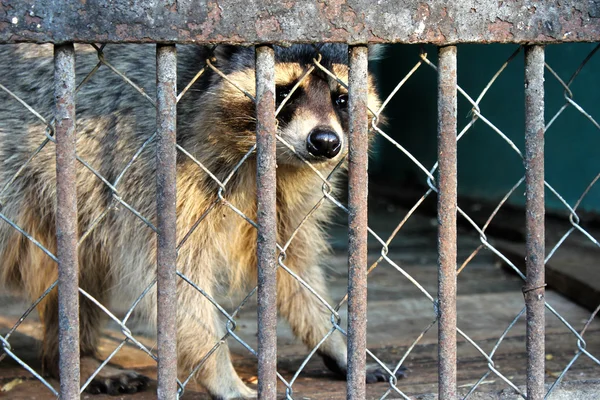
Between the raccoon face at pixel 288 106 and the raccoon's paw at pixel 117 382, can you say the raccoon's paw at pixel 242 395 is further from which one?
the raccoon face at pixel 288 106

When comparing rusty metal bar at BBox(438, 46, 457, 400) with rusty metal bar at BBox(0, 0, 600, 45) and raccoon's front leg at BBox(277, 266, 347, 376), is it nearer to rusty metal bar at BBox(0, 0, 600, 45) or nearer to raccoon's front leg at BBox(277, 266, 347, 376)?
rusty metal bar at BBox(0, 0, 600, 45)

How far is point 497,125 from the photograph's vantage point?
249 inches

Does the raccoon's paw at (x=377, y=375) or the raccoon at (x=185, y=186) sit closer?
the raccoon at (x=185, y=186)

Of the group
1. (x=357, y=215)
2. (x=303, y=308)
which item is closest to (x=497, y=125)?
(x=303, y=308)

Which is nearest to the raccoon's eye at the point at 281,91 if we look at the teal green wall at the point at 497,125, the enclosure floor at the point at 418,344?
the enclosure floor at the point at 418,344

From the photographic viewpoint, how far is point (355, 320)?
2.07 meters

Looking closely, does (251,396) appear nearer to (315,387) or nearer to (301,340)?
(315,387)

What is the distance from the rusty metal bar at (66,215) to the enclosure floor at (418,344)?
0.99m

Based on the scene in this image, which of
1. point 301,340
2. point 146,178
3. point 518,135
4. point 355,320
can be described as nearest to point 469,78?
point 518,135

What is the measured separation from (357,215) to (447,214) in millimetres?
261

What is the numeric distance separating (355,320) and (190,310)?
998 mm

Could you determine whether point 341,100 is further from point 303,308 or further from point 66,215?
point 66,215

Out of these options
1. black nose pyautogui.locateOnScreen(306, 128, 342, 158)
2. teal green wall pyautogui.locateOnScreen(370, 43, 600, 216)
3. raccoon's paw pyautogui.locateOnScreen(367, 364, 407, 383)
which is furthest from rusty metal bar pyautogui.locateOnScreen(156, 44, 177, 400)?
teal green wall pyautogui.locateOnScreen(370, 43, 600, 216)

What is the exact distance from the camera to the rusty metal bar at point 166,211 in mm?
1942
